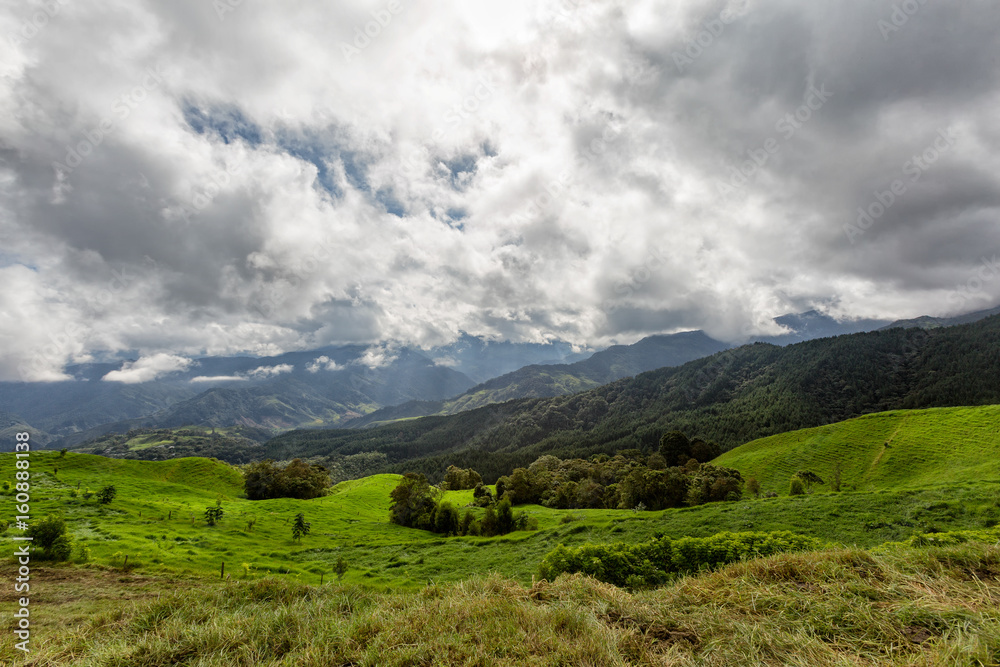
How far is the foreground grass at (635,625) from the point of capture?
4.97m

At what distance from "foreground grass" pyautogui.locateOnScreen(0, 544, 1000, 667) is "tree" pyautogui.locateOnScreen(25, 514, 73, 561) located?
26411 mm

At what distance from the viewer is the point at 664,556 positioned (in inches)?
606

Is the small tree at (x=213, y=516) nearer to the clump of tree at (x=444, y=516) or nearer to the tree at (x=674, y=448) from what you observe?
the clump of tree at (x=444, y=516)

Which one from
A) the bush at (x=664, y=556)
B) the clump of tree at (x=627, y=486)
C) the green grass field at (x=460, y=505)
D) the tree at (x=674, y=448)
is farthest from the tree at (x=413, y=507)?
the tree at (x=674, y=448)

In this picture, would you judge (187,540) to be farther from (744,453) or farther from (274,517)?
(744,453)

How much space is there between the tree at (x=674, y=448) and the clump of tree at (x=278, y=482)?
81422 millimetres

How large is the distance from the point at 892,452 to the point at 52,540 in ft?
330

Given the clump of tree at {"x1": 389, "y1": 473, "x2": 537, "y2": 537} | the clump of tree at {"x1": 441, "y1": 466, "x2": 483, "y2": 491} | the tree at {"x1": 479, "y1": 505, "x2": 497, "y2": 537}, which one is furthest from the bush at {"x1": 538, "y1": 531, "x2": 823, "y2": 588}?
the clump of tree at {"x1": 441, "y1": 466, "x2": 483, "y2": 491}

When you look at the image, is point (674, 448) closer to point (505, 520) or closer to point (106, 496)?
point (505, 520)

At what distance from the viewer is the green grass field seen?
2539cm

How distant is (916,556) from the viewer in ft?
24.1

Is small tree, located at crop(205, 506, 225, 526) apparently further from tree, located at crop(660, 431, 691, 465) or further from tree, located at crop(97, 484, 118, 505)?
tree, located at crop(660, 431, 691, 465)

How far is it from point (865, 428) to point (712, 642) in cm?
9501

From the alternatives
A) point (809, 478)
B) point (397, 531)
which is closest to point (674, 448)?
point (809, 478)
